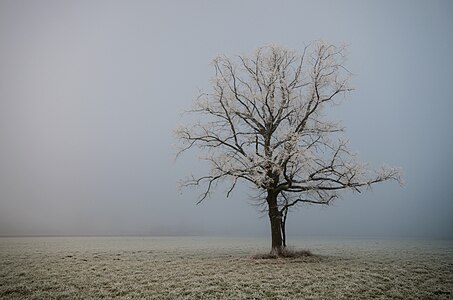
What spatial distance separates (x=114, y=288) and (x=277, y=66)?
18435mm

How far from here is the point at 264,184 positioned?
23.9 meters

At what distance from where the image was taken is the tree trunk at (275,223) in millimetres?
24337

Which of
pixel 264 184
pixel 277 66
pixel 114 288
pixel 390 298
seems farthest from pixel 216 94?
pixel 390 298

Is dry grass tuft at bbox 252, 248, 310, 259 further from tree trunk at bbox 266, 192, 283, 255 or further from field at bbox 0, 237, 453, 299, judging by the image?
field at bbox 0, 237, 453, 299

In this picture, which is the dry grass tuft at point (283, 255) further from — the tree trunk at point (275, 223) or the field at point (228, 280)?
the field at point (228, 280)

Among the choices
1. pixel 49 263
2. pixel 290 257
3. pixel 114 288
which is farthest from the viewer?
pixel 290 257

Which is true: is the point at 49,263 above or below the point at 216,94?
below

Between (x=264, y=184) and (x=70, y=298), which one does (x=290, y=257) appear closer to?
(x=264, y=184)

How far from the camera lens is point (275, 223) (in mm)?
24594

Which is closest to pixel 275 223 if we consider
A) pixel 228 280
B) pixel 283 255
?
pixel 283 255

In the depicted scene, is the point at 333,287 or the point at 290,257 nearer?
the point at 333,287

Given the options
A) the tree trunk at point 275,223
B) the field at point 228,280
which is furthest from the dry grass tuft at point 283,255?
the field at point 228,280

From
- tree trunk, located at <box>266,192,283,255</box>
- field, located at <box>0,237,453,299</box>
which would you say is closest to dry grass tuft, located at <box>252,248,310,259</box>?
tree trunk, located at <box>266,192,283,255</box>

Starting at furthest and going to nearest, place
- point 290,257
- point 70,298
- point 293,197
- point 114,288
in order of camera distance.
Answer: point 293,197 → point 290,257 → point 114,288 → point 70,298
